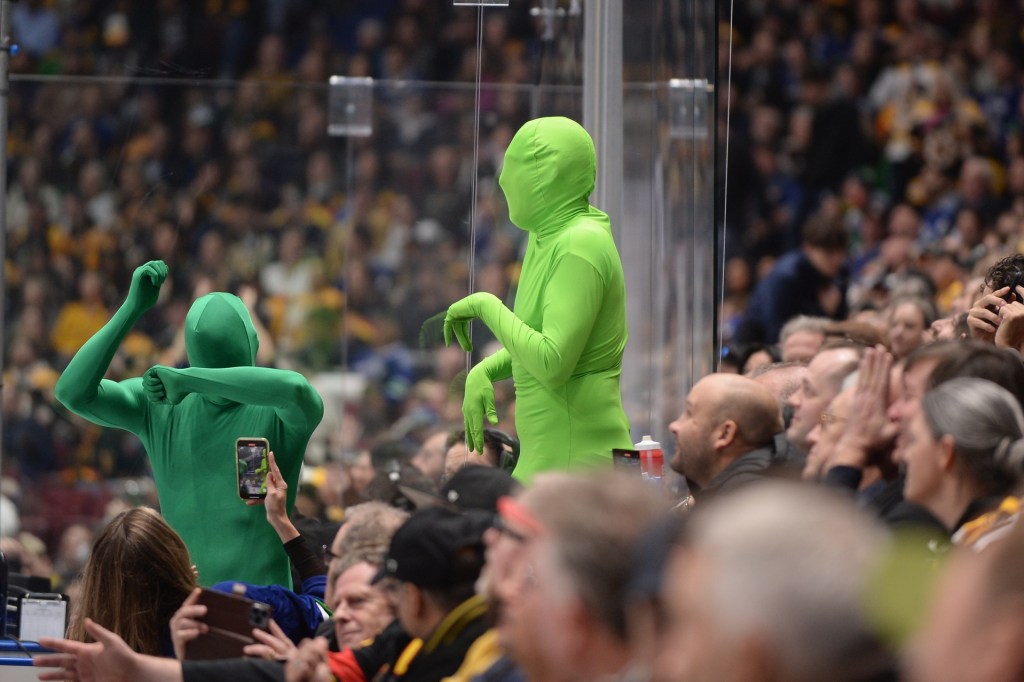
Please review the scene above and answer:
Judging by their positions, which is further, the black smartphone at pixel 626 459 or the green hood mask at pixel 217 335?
the green hood mask at pixel 217 335

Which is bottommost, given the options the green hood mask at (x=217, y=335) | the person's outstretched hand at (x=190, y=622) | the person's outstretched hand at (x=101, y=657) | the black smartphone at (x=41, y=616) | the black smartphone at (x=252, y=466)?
the black smartphone at (x=41, y=616)

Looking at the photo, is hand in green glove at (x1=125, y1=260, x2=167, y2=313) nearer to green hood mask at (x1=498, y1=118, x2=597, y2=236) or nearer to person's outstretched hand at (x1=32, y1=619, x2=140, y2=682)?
green hood mask at (x1=498, y1=118, x2=597, y2=236)

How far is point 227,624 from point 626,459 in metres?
1.14

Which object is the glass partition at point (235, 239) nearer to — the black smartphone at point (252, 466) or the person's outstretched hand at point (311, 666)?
the black smartphone at point (252, 466)

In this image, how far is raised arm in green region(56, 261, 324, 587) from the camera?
393 centimetres

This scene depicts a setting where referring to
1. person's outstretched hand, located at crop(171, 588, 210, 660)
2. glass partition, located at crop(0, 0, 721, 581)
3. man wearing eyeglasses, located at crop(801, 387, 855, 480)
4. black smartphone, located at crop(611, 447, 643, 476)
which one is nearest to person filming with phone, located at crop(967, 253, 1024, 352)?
man wearing eyeglasses, located at crop(801, 387, 855, 480)

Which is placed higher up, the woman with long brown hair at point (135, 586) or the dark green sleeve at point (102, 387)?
the dark green sleeve at point (102, 387)

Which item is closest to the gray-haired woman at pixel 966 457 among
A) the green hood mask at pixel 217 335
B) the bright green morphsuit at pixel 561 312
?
the bright green morphsuit at pixel 561 312

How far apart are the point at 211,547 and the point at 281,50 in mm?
4124

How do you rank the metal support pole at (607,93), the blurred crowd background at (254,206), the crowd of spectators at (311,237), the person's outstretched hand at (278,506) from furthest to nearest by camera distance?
the blurred crowd background at (254,206) < the crowd of spectators at (311,237) < the metal support pole at (607,93) < the person's outstretched hand at (278,506)

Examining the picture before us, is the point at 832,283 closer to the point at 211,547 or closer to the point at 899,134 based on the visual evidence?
the point at 899,134

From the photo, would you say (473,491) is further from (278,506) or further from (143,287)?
(143,287)

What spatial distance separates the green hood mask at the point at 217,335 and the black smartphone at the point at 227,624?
115cm

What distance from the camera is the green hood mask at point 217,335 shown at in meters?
4.07
